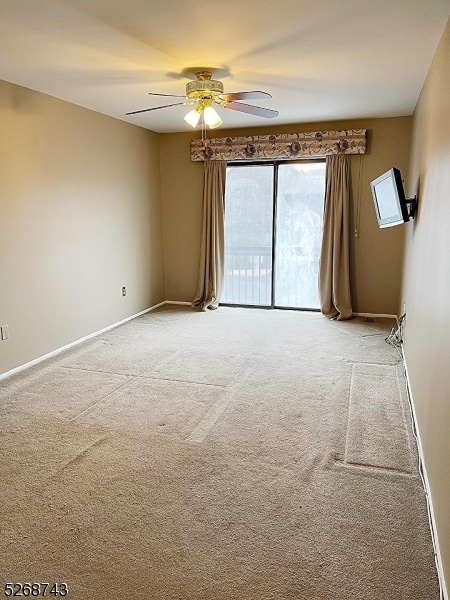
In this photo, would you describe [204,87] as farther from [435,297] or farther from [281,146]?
[281,146]

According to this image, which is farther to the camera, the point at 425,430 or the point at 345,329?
the point at 345,329

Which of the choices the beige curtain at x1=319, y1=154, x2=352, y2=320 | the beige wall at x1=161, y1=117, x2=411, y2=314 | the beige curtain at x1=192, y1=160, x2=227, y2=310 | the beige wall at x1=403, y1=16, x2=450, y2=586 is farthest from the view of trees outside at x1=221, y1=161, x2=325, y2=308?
the beige wall at x1=403, y1=16, x2=450, y2=586

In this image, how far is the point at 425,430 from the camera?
2314mm

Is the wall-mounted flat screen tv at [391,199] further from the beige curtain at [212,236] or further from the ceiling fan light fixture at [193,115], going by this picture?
the beige curtain at [212,236]

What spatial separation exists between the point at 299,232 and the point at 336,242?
610 millimetres

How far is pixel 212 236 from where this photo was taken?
5.82 meters

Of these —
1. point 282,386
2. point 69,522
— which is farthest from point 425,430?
point 69,522

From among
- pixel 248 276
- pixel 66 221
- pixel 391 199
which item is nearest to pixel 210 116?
pixel 391 199

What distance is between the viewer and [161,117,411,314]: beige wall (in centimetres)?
505

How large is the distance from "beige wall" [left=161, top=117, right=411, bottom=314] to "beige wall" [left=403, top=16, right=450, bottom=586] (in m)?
1.60

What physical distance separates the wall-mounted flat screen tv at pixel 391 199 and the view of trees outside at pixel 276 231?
1.57m

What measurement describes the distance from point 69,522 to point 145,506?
331 mm

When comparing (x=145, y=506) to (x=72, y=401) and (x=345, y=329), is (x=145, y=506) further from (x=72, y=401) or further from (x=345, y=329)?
(x=345, y=329)

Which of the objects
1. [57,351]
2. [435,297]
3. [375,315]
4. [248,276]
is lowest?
[57,351]
